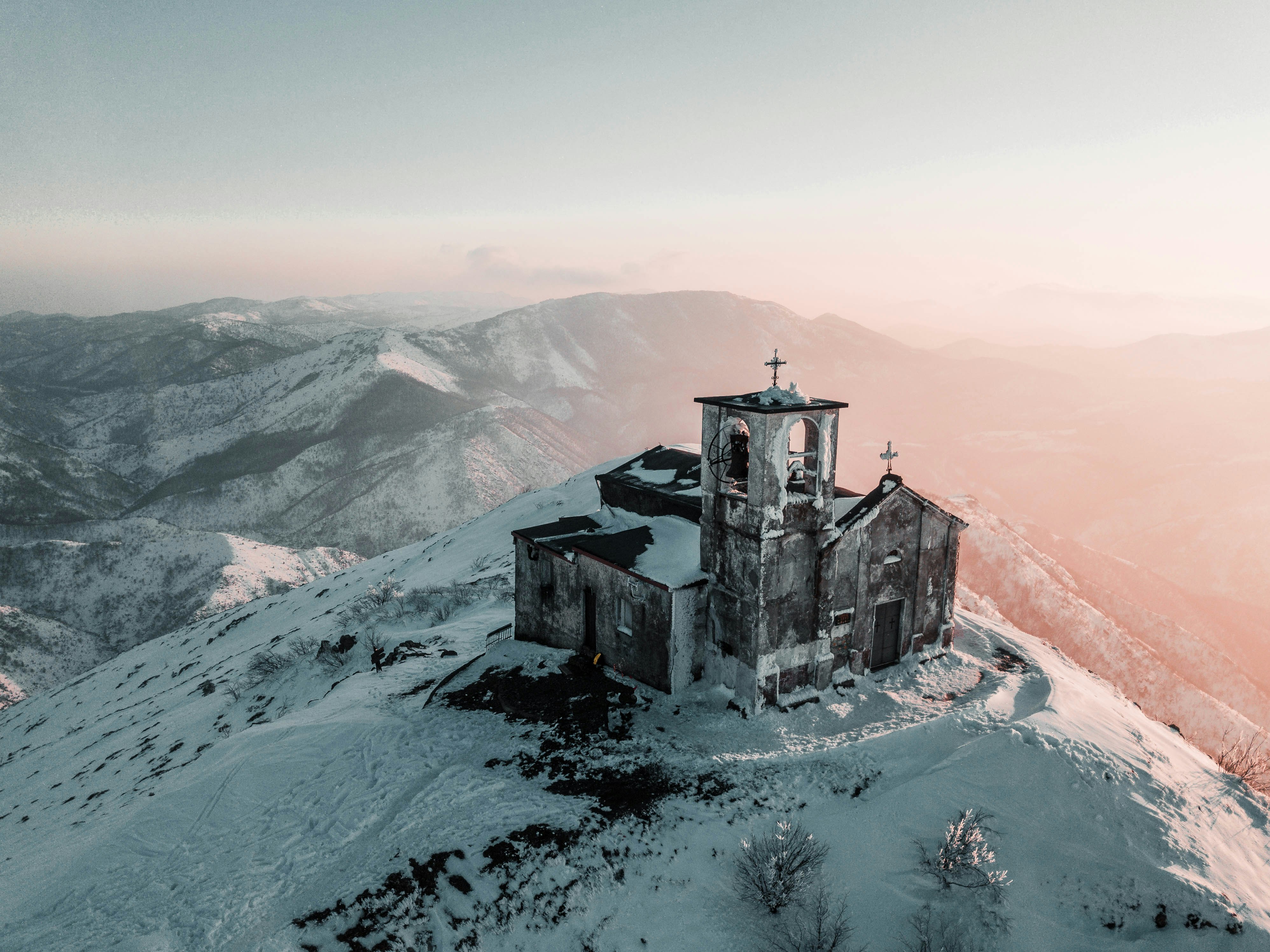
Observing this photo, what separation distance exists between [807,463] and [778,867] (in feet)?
34.8

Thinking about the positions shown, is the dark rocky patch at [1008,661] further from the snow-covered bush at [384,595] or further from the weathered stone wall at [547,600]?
the snow-covered bush at [384,595]

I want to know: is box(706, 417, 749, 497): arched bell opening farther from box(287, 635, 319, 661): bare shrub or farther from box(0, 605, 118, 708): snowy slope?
box(0, 605, 118, 708): snowy slope

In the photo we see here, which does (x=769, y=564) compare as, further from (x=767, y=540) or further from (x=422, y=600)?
(x=422, y=600)

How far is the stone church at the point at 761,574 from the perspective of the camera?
58.2ft

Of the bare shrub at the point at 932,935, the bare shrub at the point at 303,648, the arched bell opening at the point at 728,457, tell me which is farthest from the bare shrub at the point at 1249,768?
the bare shrub at the point at 303,648

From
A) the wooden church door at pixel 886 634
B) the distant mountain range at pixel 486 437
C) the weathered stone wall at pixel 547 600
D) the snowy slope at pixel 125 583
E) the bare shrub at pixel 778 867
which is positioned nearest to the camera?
the bare shrub at pixel 778 867

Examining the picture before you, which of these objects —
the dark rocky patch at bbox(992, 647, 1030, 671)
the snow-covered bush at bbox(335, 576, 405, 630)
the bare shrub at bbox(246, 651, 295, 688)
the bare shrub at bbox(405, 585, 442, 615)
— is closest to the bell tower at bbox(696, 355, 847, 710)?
the dark rocky patch at bbox(992, 647, 1030, 671)

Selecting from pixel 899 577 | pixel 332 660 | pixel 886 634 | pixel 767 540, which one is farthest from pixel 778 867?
pixel 332 660

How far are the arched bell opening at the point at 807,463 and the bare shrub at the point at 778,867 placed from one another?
8.51 m

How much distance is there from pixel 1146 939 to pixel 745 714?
29.4 ft

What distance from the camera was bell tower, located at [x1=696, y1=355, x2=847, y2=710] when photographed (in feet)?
57.2

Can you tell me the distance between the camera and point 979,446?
147 meters

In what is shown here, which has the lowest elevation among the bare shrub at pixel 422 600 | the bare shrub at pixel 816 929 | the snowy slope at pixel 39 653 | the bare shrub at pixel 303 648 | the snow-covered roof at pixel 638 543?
the snowy slope at pixel 39 653

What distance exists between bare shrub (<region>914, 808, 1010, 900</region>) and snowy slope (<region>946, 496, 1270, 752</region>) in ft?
94.0
